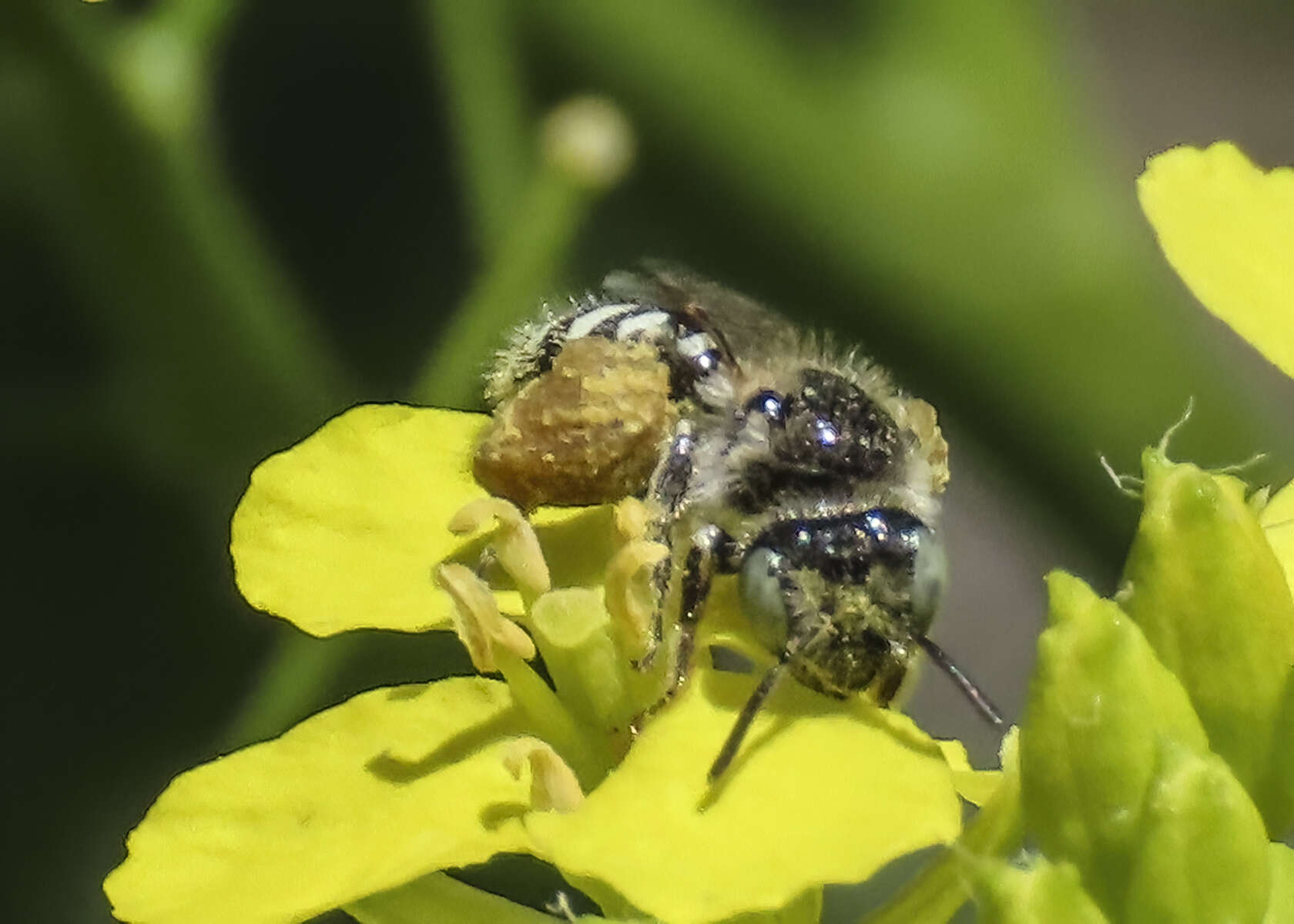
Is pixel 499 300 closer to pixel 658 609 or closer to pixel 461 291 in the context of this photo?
pixel 461 291

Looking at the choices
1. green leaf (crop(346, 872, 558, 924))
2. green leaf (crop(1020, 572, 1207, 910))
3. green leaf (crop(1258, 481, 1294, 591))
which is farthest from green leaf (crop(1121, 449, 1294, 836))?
green leaf (crop(346, 872, 558, 924))

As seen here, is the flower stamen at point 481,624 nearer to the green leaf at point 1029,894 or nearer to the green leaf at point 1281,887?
the green leaf at point 1029,894

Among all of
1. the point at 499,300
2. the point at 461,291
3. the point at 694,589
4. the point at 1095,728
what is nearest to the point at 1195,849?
the point at 1095,728

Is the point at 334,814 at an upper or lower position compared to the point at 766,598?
lower

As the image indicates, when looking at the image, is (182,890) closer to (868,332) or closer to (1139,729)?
(1139,729)

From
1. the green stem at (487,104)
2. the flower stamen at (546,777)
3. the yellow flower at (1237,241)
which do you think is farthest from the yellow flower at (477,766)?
the green stem at (487,104)
